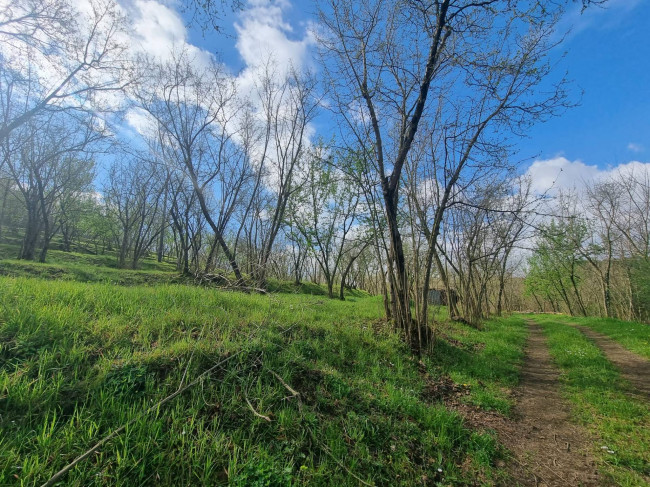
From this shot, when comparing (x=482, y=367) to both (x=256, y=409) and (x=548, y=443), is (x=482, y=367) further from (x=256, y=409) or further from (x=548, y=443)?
(x=256, y=409)

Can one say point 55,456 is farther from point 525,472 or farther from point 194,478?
point 525,472

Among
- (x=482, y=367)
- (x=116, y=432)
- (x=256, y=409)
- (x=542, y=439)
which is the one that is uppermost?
(x=116, y=432)

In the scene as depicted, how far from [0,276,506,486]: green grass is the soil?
1.13ft

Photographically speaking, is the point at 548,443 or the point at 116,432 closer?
the point at 116,432

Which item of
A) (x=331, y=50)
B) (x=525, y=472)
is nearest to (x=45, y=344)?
(x=525, y=472)

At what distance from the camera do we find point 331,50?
7.20 m

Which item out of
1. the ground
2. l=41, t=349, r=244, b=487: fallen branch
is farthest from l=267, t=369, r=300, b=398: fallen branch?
l=41, t=349, r=244, b=487: fallen branch

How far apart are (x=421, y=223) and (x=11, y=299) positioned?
8.49 m

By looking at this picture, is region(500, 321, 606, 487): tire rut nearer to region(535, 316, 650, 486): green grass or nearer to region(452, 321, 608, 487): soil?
region(452, 321, 608, 487): soil

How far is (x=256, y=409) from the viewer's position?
2.94 meters

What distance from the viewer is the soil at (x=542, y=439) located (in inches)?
112

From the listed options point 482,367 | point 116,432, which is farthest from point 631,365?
point 116,432

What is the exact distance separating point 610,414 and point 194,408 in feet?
19.4

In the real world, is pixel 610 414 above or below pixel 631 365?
below
